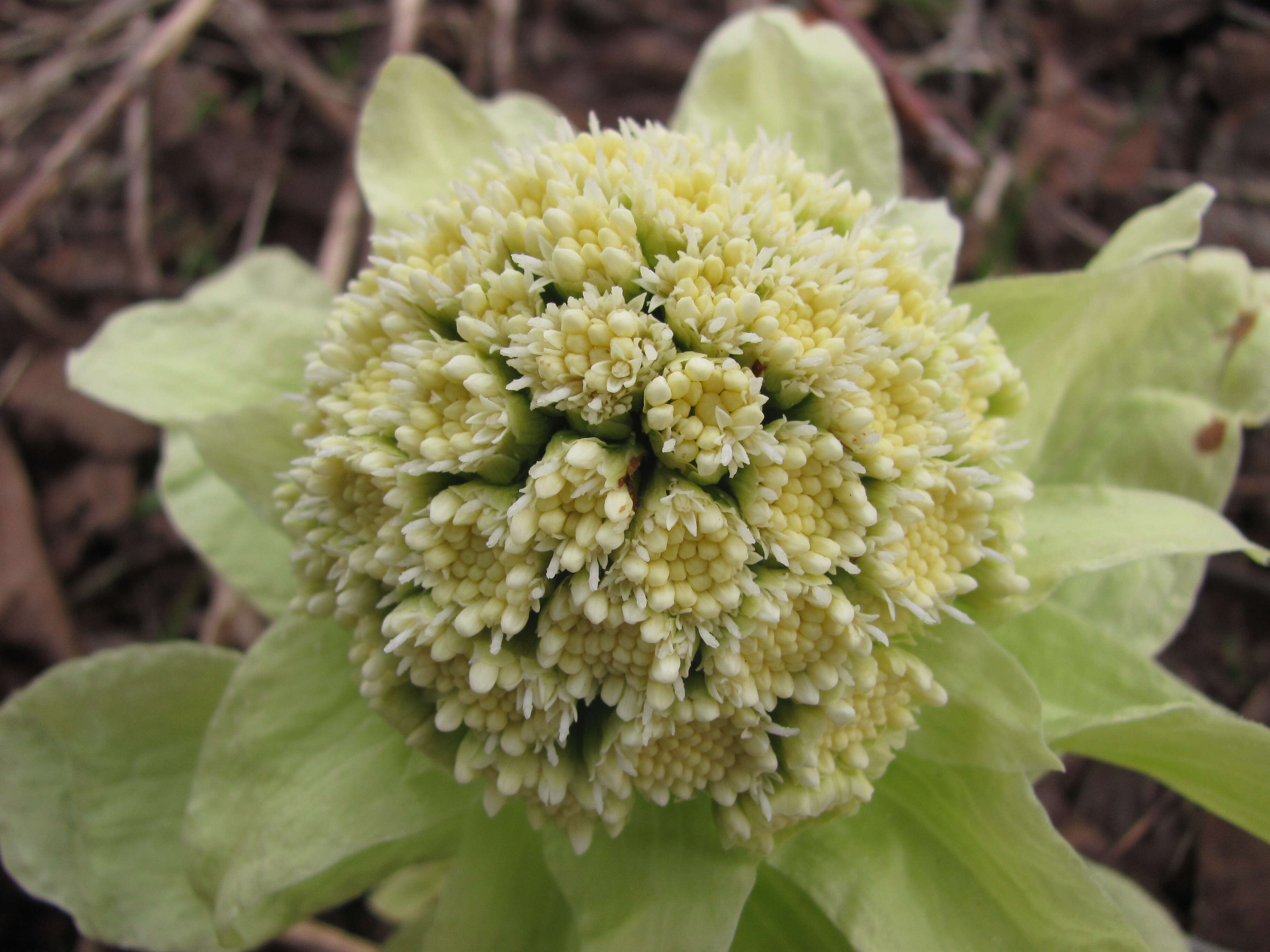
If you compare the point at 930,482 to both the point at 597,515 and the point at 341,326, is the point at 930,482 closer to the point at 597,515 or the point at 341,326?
A: the point at 597,515

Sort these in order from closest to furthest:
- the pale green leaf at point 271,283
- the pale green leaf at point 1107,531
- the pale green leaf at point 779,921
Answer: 1. the pale green leaf at point 1107,531
2. the pale green leaf at point 779,921
3. the pale green leaf at point 271,283

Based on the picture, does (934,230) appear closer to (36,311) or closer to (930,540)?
(930,540)

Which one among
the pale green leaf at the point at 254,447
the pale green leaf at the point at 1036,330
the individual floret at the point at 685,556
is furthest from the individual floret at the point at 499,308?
the pale green leaf at the point at 1036,330

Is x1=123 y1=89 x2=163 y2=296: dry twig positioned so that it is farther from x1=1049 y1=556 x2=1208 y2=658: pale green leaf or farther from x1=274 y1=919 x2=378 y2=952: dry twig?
x1=1049 y1=556 x2=1208 y2=658: pale green leaf

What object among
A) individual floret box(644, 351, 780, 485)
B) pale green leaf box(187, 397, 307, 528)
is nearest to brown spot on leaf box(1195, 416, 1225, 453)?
individual floret box(644, 351, 780, 485)

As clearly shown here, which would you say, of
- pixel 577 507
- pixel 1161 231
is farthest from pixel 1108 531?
pixel 577 507

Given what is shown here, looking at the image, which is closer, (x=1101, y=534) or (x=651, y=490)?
(x=651, y=490)

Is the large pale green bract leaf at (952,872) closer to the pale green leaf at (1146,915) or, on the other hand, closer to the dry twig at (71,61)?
the pale green leaf at (1146,915)
